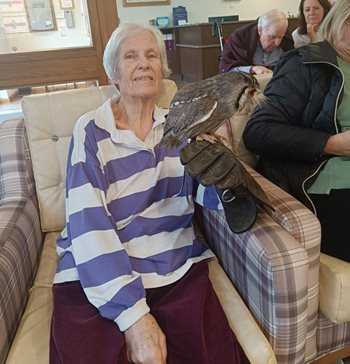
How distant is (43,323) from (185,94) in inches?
26.1

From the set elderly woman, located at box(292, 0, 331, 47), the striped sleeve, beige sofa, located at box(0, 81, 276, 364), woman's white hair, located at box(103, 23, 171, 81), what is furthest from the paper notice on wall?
elderly woman, located at box(292, 0, 331, 47)

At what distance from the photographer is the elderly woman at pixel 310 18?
8.32 feet

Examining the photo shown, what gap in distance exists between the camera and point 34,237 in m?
1.20

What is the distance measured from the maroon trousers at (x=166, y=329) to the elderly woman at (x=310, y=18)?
7.27 feet

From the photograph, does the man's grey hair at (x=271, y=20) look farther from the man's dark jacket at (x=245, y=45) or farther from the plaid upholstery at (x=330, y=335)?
the plaid upholstery at (x=330, y=335)

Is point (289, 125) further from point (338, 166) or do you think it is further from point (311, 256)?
point (311, 256)

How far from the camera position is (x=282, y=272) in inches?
32.1

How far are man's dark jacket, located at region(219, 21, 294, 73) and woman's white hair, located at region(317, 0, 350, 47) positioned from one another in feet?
4.89

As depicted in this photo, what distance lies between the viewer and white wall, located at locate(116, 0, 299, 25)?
19.9 ft

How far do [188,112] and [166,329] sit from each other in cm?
51

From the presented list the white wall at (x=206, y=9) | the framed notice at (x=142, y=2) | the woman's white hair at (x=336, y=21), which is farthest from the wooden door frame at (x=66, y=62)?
the framed notice at (x=142, y=2)

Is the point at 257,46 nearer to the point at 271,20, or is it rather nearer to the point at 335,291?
the point at 271,20

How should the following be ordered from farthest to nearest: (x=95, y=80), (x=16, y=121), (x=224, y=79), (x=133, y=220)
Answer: (x=95, y=80)
(x=16, y=121)
(x=133, y=220)
(x=224, y=79)

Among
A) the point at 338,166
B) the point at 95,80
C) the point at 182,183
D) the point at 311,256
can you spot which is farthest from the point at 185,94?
the point at 95,80
